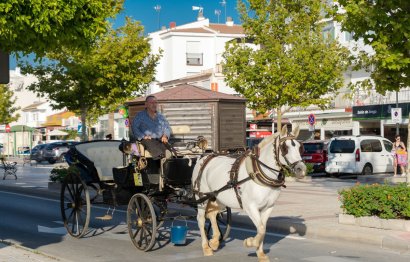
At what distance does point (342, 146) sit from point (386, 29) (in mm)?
17245

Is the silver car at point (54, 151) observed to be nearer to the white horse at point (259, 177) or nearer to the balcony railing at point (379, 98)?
the balcony railing at point (379, 98)

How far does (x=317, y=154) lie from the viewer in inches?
1390

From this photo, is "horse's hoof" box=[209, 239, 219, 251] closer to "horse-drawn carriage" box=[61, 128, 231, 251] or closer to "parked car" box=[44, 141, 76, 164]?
"horse-drawn carriage" box=[61, 128, 231, 251]

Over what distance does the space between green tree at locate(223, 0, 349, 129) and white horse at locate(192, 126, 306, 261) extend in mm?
20984

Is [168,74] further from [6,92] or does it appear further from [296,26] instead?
[296,26]

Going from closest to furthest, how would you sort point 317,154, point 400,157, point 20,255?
point 20,255 < point 400,157 < point 317,154

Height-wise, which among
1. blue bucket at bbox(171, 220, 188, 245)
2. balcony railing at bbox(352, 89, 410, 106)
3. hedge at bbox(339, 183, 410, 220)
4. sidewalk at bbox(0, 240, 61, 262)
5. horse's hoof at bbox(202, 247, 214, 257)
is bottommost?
horse's hoof at bbox(202, 247, 214, 257)

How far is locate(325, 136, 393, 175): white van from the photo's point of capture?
32.8 metres

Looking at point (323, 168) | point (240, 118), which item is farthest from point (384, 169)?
point (240, 118)

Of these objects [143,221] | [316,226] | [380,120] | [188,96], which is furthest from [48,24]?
[380,120]

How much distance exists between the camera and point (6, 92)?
82688mm

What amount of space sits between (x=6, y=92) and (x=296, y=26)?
184 ft

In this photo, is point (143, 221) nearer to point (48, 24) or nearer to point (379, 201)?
point (48, 24)

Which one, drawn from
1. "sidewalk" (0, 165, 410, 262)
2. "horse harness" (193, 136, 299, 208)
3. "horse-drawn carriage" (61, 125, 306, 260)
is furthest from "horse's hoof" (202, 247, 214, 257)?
"sidewalk" (0, 165, 410, 262)
